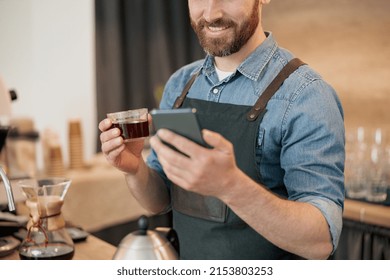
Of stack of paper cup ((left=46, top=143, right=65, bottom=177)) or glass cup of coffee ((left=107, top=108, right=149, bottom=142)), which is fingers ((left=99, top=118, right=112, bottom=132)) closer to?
glass cup of coffee ((left=107, top=108, right=149, bottom=142))

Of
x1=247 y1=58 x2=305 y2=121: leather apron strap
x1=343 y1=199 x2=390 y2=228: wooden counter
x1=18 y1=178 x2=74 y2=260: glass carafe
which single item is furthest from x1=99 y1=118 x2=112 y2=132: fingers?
→ x1=343 y1=199 x2=390 y2=228: wooden counter

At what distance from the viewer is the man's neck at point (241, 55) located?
4.38 ft


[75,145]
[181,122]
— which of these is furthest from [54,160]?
[181,122]

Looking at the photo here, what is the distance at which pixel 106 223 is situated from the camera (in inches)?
108

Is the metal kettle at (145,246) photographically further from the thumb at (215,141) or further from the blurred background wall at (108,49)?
the blurred background wall at (108,49)

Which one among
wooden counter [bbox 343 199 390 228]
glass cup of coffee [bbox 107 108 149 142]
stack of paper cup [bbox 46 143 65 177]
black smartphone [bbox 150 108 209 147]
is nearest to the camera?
black smartphone [bbox 150 108 209 147]

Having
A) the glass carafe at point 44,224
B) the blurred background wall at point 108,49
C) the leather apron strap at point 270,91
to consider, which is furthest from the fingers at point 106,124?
the blurred background wall at point 108,49

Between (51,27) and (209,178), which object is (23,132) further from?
(209,178)

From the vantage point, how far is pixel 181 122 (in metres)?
0.82

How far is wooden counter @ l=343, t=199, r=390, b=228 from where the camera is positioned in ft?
6.61

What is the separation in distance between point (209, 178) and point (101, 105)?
240cm

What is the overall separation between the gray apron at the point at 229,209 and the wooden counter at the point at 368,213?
2.89 feet

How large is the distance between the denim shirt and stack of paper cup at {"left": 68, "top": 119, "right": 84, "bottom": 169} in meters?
1.65

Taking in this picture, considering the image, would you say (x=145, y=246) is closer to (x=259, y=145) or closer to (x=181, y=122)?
(x=181, y=122)
